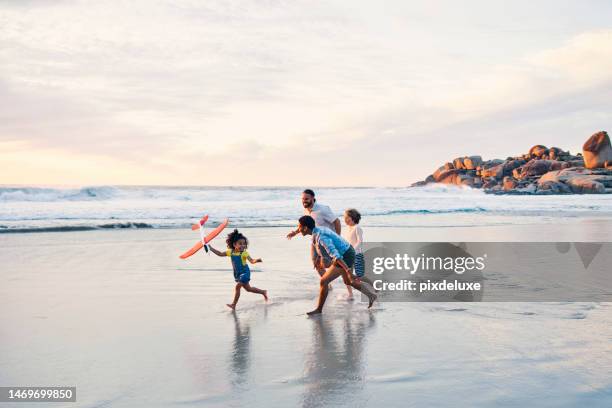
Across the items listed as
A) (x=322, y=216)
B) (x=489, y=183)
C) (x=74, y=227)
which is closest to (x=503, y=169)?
(x=489, y=183)

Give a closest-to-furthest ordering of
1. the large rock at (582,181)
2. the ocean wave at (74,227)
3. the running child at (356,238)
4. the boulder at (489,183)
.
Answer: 1. the running child at (356,238)
2. the ocean wave at (74,227)
3. the large rock at (582,181)
4. the boulder at (489,183)

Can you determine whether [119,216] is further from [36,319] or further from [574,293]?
[574,293]

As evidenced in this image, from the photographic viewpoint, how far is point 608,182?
237 feet

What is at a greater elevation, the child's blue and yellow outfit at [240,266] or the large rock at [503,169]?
the large rock at [503,169]

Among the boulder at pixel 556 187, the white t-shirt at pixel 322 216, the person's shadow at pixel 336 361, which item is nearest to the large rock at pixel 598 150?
the boulder at pixel 556 187

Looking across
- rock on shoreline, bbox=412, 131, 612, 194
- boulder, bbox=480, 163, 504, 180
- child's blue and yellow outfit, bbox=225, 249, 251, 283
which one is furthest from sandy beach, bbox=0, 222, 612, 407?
boulder, bbox=480, 163, 504, 180

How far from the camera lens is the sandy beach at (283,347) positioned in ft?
13.5

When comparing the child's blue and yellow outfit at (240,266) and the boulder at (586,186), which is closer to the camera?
the child's blue and yellow outfit at (240,266)

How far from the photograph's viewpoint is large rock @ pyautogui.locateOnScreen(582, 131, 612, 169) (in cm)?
9656

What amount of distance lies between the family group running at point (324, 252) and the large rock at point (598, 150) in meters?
101

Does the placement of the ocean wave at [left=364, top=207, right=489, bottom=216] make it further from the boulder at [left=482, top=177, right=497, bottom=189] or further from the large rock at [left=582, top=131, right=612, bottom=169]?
the large rock at [left=582, top=131, right=612, bottom=169]

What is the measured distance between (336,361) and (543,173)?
99.8 m

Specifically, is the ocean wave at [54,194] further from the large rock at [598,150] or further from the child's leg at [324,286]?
the large rock at [598,150]

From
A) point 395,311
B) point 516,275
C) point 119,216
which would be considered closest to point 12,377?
point 395,311
